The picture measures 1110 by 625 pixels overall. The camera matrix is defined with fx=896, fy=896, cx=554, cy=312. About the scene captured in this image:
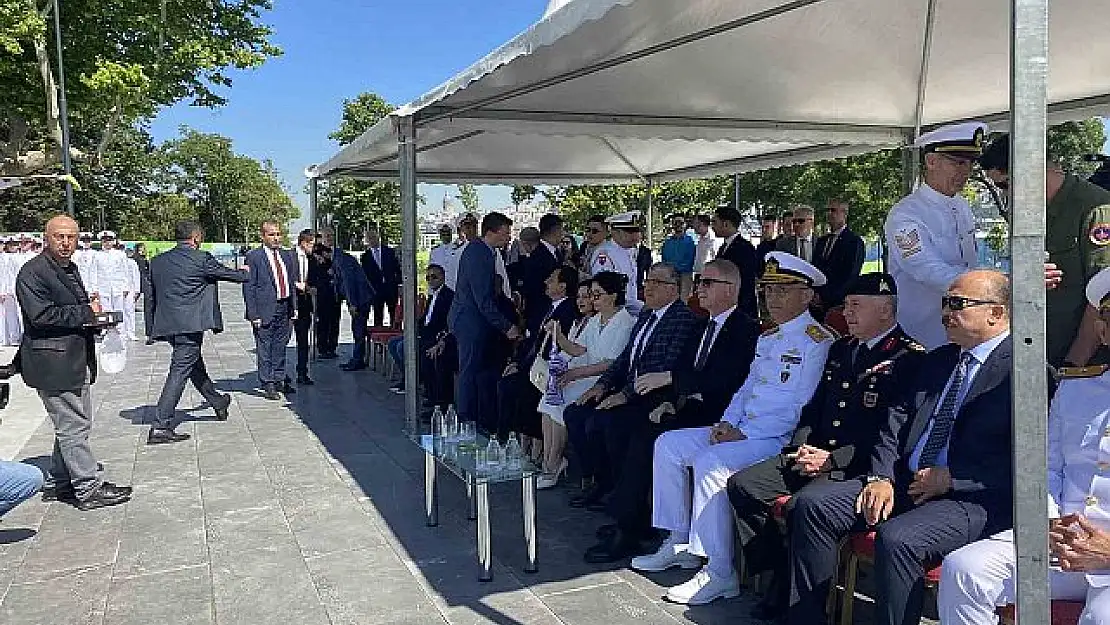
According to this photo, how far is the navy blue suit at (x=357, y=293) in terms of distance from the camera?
10742 mm

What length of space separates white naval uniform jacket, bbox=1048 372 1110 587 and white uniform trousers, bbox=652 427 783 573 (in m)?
1.34

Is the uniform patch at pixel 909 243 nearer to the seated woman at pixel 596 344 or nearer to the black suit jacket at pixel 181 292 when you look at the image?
the seated woman at pixel 596 344

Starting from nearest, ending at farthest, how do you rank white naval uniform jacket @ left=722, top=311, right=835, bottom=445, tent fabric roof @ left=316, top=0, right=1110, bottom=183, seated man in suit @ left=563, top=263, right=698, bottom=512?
white naval uniform jacket @ left=722, top=311, right=835, bottom=445 → tent fabric roof @ left=316, top=0, right=1110, bottom=183 → seated man in suit @ left=563, top=263, right=698, bottom=512

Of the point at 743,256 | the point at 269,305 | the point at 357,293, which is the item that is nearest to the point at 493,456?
the point at 743,256

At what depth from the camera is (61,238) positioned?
17.2 feet

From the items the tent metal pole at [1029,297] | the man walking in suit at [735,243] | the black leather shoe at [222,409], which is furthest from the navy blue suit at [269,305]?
the tent metal pole at [1029,297]

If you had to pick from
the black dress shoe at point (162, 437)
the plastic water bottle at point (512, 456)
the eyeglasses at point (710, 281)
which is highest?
the eyeglasses at point (710, 281)

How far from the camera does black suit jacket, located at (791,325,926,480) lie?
3.41m

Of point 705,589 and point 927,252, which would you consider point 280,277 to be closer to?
point 705,589

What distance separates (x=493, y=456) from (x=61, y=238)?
2987mm

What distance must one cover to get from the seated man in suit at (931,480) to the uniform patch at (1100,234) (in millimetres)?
973

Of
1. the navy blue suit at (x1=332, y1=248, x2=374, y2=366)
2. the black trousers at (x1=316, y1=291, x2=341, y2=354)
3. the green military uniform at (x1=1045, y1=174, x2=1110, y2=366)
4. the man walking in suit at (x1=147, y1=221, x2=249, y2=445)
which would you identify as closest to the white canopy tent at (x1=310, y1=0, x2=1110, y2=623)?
the green military uniform at (x1=1045, y1=174, x2=1110, y2=366)

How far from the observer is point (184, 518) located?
5180 mm

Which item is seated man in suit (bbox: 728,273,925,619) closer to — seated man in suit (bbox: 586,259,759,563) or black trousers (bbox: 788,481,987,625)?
black trousers (bbox: 788,481,987,625)
